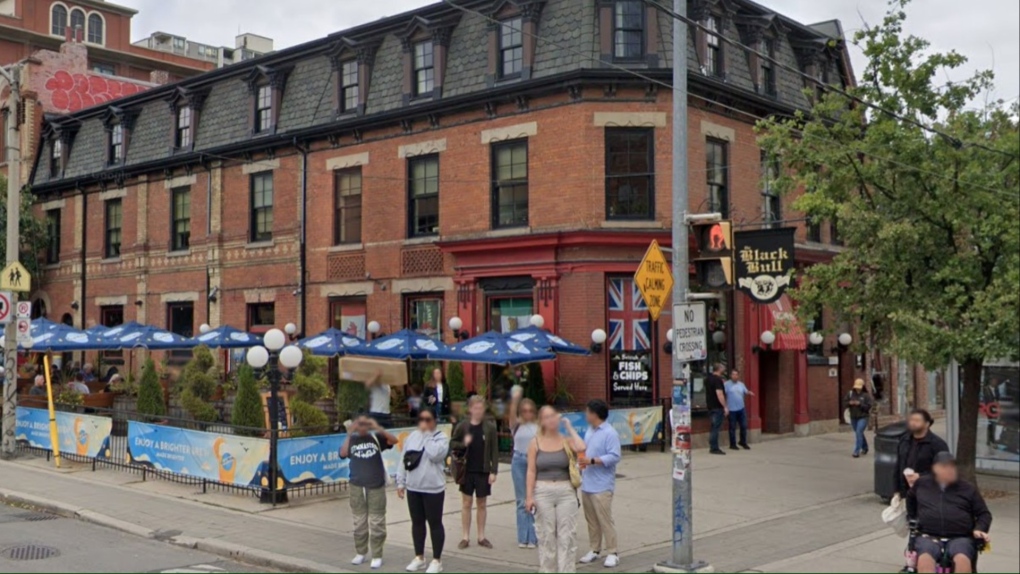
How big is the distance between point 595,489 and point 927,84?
29.0ft

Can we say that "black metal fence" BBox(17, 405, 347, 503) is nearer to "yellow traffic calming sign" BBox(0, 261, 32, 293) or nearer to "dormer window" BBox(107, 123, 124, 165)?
"yellow traffic calming sign" BBox(0, 261, 32, 293)

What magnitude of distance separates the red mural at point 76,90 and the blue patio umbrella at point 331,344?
20.6 m

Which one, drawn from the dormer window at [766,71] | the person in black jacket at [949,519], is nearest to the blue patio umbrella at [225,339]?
the dormer window at [766,71]

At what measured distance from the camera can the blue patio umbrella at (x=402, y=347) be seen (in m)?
19.9

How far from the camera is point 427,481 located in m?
10.0

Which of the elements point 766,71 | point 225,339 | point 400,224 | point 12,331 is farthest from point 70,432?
point 766,71

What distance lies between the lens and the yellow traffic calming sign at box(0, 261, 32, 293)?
18656 millimetres

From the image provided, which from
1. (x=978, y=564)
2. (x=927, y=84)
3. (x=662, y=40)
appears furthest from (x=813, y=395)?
(x=978, y=564)

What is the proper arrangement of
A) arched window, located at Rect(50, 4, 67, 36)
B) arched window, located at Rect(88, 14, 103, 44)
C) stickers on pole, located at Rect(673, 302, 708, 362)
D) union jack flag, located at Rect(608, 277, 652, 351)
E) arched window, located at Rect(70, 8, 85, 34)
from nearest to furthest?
stickers on pole, located at Rect(673, 302, 708, 362), union jack flag, located at Rect(608, 277, 652, 351), arched window, located at Rect(50, 4, 67, 36), arched window, located at Rect(70, 8, 85, 34), arched window, located at Rect(88, 14, 103, 44)

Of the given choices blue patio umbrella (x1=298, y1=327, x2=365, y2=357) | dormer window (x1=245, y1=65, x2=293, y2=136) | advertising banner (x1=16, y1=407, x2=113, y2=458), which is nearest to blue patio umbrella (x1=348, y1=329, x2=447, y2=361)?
blue patio umbrella (x1=298, y1=327, x2=365, y2=357)

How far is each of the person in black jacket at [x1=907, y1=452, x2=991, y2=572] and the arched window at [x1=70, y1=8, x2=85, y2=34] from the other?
5870cm

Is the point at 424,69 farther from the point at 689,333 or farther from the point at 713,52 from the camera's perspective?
the point at 689,333

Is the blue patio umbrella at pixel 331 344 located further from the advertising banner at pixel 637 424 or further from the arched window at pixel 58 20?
the arched window at pixel 58 20

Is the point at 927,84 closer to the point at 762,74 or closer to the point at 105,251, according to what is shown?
the point at 762,74
